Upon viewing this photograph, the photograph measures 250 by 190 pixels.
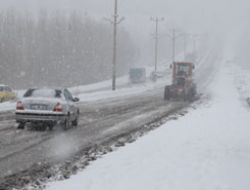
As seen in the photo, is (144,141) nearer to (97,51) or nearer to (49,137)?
(49,137)

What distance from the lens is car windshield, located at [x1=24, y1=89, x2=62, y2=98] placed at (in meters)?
20.0

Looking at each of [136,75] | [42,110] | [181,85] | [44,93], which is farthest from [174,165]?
[136,75]

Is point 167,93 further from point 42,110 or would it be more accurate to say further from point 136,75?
point 136,75

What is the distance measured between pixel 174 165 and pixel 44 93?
902cm

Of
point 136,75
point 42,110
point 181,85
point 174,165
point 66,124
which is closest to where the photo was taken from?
point 174,165

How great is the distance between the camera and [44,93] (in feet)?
66.1

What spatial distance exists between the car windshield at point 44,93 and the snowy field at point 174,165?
385 cm

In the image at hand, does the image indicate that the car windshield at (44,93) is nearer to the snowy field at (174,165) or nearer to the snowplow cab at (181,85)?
the snowy field at (174,165)

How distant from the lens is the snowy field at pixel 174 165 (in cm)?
1013

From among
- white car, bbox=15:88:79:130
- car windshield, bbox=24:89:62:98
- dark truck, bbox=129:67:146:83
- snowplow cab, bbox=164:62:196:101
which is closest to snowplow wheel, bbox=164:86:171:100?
snowplow cab, bbox=164:62:196:101

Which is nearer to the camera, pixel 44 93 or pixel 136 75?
pixel 44 93

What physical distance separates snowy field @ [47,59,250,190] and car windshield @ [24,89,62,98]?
152 inches

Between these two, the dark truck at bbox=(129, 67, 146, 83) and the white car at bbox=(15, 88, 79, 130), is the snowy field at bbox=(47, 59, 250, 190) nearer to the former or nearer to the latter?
the white car at bbox=(15, 88, 79, 130)

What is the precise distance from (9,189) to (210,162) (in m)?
5.10
